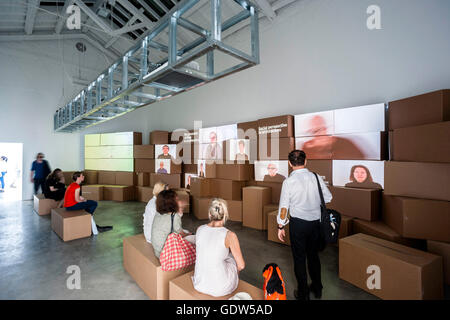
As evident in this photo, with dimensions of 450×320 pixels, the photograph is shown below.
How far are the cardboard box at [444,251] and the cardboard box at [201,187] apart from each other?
361 cm

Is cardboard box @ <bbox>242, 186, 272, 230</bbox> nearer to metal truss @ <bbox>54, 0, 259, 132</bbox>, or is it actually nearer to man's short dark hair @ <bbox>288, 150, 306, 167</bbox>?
man's short dark hair @ <bbox>288, 150, 306, 167</bbox>

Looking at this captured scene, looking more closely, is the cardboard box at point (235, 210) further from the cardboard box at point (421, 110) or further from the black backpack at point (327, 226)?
the cardboard box at point (421, 110)

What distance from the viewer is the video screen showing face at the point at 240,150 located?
173 inches

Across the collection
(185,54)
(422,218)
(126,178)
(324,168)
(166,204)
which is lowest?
(422,218)

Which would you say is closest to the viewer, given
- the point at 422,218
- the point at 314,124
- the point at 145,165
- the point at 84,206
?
the point at 422,218

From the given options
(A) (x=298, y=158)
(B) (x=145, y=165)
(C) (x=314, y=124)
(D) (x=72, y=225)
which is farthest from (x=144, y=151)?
(A) (x=298, y=158)

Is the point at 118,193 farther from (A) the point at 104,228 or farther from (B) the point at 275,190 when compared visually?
(B) the point at 275,190

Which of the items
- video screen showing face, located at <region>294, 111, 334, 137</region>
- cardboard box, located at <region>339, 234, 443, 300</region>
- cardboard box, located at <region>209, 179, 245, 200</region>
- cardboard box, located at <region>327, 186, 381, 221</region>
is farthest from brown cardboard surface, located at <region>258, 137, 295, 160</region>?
cardboard box, located at <region>339, 234, 443, 300</region>

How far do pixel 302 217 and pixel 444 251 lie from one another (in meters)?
1.50

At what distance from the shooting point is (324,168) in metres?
3.42

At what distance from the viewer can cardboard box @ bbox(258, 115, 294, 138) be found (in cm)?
379

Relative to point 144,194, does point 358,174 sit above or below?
above

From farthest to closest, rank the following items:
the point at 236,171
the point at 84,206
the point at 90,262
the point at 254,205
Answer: the point at 236,171
the point at 254,205
the point at 84,206
the point at 90,262

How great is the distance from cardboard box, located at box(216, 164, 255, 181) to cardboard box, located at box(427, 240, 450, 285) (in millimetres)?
2772
